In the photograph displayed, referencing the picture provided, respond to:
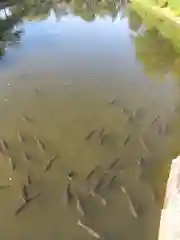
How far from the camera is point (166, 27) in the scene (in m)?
16.6

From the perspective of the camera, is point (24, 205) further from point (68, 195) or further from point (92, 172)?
point (92, 172)

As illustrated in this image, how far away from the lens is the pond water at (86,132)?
6.05m

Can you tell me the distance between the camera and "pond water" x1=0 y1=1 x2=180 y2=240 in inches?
238

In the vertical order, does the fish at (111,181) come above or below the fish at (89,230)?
below

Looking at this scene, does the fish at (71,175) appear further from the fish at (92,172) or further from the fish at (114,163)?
the fish at (114,163)

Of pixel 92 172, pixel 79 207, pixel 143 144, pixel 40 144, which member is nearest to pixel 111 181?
pixel 92 172

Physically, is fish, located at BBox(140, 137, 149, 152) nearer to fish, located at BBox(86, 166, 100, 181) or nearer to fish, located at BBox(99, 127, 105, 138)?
fish, located at BBox(99, 127, 105, 138)

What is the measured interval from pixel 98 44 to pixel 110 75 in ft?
10.3

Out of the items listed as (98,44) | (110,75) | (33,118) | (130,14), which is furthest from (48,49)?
(130,14)

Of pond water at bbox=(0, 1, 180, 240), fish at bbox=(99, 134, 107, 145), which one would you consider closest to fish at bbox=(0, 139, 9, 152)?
pond water at bbox=(0, 1, 180, 240)

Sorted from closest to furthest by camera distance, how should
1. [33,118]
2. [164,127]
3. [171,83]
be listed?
[164,127], [33,118], [171,83]

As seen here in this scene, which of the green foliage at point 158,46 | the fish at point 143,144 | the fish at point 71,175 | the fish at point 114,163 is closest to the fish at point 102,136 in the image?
the fish at point 114,163

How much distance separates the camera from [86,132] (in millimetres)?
8320

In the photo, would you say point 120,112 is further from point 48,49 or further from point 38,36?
point 38,36
